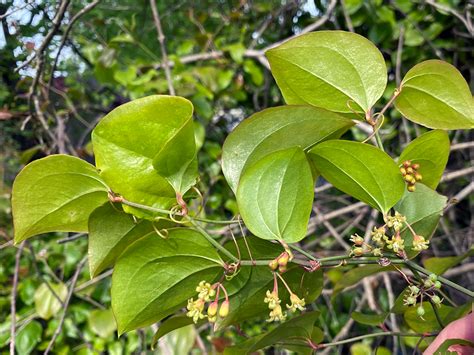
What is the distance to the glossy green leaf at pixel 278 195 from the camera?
0.28 m

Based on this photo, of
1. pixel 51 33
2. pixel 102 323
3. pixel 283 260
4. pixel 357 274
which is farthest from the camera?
pixel 102 323

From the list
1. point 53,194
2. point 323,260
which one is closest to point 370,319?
point 323,260

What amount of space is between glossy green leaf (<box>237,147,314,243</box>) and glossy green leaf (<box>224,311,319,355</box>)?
0.09 metres

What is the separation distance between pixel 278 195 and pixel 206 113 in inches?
28.4

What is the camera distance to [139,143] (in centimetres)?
28

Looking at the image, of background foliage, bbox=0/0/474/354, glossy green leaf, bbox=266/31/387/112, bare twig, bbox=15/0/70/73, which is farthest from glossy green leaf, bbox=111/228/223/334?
background foliage, bbox=0/0/474/354

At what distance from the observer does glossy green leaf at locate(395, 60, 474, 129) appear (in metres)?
0.30

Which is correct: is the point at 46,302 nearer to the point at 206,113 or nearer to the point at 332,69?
the point at 206,113

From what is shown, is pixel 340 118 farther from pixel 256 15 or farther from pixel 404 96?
pixel 256 15

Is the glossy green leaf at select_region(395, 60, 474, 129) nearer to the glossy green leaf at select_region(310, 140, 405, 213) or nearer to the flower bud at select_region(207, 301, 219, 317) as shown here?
the glossy green leaf at select_region(310, 140, 405, 213)

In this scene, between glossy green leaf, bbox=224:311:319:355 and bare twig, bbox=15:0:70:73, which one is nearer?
glossy green leaf, bbox=224:311:319:355

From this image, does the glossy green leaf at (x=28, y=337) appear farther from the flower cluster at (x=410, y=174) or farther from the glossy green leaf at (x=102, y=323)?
the flower cluster at (x=410, y=174)

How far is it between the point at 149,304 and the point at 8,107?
65cm

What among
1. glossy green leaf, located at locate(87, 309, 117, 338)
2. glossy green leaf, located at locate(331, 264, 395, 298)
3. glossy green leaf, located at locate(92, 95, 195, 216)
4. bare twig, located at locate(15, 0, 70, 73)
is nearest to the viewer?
glossy green leaf, located at locate(92, 95, 195, 216)
